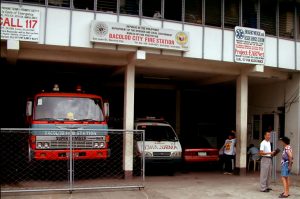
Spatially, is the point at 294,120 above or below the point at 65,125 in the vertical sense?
above

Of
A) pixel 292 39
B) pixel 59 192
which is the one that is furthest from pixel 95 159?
pixel 292 39

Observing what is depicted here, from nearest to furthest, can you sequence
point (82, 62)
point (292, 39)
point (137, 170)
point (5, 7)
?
point (5, 7) → point (82, 62) → point (137, 170) → point (292, 39)

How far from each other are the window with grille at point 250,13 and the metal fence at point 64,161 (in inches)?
241

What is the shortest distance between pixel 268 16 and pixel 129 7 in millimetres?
5813

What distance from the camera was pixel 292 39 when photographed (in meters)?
15.6

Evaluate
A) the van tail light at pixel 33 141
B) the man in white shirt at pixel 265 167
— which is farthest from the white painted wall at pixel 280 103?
the van tail light at pixel 33 141

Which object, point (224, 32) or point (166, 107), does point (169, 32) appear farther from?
point (166, 107)

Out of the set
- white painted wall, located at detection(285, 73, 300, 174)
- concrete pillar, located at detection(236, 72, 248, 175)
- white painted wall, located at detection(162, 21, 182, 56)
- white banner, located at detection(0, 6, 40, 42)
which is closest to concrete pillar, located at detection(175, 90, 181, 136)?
concrete pillar, located at detection(236, 72, 248, 175)

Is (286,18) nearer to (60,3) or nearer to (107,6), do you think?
(107,6)

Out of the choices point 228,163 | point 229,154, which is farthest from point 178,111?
point 229,154

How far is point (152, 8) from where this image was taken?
525 inches

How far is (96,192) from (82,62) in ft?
15.9

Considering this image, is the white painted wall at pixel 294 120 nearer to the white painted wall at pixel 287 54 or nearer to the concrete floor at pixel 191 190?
the white painted wall at pixel 287 54

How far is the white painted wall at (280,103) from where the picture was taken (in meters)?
16.1
